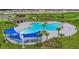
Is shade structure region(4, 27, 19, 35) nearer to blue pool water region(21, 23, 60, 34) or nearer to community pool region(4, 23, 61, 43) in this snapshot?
community pool region(4, 23, 61, 43)

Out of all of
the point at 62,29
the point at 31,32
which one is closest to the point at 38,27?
the point at 31,32

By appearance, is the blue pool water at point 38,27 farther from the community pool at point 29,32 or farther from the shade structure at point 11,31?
the shade structure at point 11,31

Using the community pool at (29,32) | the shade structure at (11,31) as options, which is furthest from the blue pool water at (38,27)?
the shade structure at (11,31)

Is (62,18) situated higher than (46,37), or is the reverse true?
(62,18)

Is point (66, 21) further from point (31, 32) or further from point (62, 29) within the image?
point (31, 32)

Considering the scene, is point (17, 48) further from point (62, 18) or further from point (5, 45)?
point (62, 18)

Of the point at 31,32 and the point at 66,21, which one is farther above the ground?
the point at 66,21

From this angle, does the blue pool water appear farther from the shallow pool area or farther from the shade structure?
the shade structure

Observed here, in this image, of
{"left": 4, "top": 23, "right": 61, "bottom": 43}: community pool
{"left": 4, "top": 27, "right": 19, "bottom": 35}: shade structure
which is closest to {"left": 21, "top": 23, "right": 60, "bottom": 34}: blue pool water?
{"left": 4, "top": 23, "right": 61, "bottom": 43}: community pool

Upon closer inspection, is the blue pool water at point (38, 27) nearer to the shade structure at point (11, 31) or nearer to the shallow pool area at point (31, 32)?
the shallow pool area at point (31, 32)

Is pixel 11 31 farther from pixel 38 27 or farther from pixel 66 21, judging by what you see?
pixel 66 21
